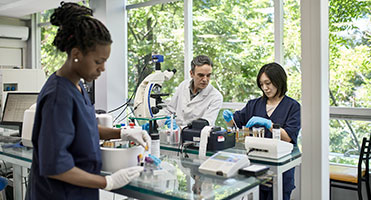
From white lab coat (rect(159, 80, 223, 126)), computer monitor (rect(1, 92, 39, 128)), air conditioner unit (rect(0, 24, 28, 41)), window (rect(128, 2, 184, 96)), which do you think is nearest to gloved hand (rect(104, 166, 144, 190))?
white lab coat (rect(159, 80, 223, 126))

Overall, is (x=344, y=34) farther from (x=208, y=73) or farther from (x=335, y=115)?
(x=208, y=73)

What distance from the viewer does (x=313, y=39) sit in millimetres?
1686

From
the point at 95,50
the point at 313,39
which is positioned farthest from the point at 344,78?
the point at 95,50

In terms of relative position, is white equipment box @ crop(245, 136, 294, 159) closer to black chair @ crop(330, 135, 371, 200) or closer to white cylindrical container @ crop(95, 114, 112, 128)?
white cylindrical container @ crop(95, 114, 112, 128)

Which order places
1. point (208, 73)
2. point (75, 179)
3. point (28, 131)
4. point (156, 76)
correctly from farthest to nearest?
point (208, 73)
point (156, 76)
point (28, 131)
point (75, 179)

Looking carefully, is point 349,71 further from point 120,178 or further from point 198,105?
point 120,178

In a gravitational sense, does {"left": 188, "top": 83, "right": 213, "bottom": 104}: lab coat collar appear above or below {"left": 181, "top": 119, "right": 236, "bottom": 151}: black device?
above

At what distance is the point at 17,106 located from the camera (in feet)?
9.02

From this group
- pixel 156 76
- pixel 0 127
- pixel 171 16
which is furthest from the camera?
pixel 171 16

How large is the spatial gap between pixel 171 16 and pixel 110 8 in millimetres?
963

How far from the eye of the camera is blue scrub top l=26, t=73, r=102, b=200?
1117mm

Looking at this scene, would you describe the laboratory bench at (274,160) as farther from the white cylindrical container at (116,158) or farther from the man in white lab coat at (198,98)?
the man in white lab coat at (198,98)

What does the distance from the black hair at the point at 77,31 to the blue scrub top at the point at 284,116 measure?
142 cm

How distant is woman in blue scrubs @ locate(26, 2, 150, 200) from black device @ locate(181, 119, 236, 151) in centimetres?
70
